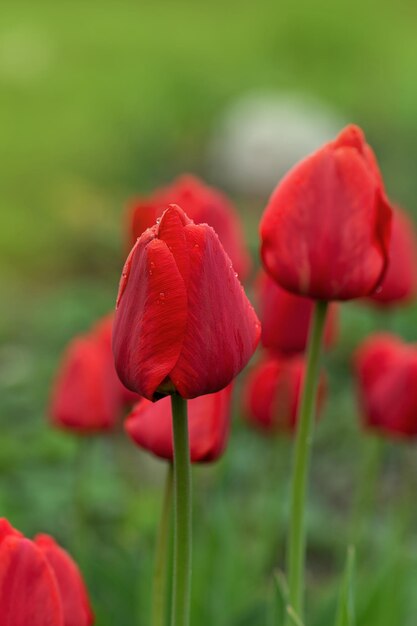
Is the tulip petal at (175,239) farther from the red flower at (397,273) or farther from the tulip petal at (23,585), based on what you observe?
the red flower at (397,273)

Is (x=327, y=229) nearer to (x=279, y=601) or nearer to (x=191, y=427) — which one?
(x=191, y=427)

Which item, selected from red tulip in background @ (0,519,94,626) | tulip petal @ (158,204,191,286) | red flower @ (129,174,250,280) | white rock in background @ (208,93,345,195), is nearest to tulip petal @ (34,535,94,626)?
red tulip in background @ (0,519,94,626)

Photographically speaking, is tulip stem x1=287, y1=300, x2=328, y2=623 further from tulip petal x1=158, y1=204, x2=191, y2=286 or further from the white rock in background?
the white rock in background

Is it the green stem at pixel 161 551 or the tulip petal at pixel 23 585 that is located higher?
the tulip petal at pixel 23 585

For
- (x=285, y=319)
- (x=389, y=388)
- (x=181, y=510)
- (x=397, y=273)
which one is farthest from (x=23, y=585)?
(x=397, y=273)

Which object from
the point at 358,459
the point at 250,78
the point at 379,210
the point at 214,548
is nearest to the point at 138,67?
the point at 250,78

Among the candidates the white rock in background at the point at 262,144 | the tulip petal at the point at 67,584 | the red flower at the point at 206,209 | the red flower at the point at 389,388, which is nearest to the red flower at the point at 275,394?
the red flower at the point at 389,388
